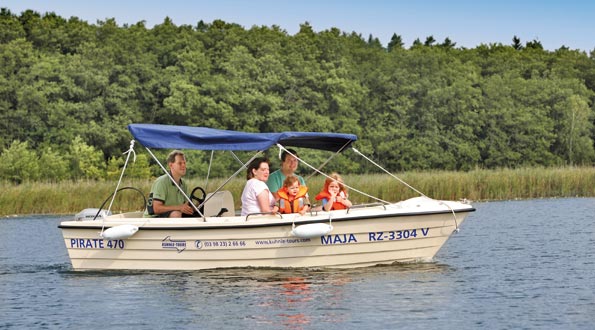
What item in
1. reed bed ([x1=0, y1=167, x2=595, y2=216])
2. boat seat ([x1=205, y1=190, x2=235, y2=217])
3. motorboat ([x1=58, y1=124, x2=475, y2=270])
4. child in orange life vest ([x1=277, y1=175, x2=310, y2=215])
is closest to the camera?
motorboat ([x1=58, y1=124, x2=475, y2=270])

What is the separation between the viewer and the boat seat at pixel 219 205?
55.9 ft

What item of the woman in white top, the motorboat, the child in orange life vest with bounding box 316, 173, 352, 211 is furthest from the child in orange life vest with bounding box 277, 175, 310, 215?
the child in orange life vest with bounding box 316, 173, 352, 211

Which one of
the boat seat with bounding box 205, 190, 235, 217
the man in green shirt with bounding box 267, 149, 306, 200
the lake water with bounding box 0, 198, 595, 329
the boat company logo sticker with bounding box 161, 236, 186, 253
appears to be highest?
the man in green shirt with bounding box 267, 149, 306, 200

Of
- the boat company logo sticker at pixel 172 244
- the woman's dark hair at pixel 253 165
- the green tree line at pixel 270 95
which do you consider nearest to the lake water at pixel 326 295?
Result: the boat company logo sticker at pixel 172 244

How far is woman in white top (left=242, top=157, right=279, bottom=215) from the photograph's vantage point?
53.0ft

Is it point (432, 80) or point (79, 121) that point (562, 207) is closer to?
point (79, 121)

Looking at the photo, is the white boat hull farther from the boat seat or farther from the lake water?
the boat seat

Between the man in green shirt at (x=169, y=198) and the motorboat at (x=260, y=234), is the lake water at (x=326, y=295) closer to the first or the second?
the motorboat at (x=260, y=234)

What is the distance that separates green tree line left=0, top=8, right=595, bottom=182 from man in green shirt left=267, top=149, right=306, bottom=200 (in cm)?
3655

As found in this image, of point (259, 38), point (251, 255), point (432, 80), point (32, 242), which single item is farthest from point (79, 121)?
point (251, 255)

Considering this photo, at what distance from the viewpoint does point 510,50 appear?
262 ft

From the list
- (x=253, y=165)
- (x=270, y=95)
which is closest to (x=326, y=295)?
(x=253, y=165)

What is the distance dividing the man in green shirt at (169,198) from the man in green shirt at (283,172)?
1.10m

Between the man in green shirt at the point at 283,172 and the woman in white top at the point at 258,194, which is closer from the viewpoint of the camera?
the woman in white top at the point at 258,194
